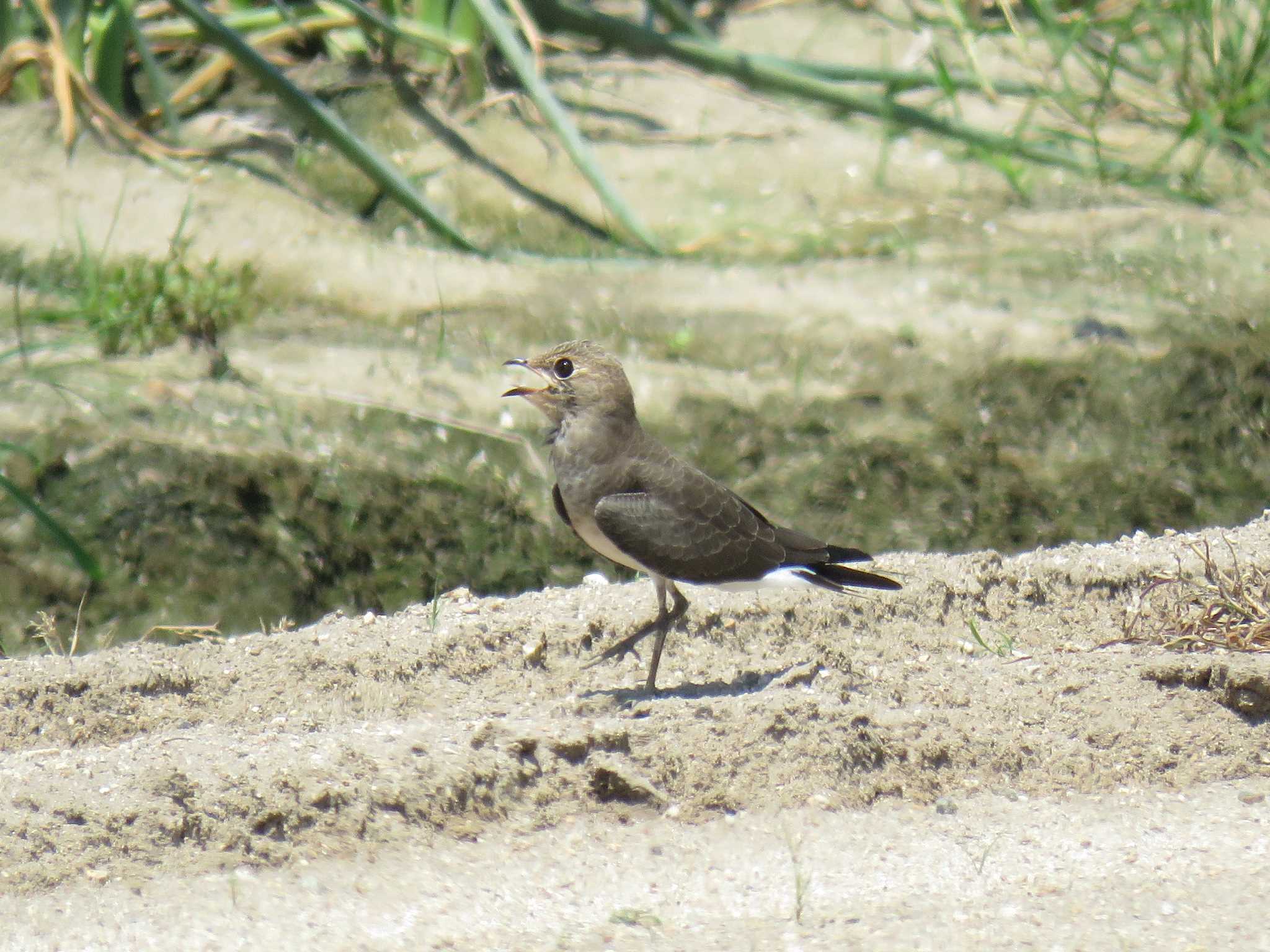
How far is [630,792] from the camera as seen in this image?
3.37 meters

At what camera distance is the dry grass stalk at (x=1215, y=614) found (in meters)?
3.95

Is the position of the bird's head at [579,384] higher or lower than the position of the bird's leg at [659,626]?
higher

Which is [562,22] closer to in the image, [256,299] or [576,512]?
[256,299]

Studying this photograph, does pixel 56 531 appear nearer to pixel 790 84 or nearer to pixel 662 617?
pixel 662 617

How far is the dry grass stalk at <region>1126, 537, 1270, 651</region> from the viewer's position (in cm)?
395

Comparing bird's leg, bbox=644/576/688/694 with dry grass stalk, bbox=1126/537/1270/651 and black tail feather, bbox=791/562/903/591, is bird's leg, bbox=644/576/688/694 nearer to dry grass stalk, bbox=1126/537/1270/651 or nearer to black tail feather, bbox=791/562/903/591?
black tail feather, bbox=791/562/903/591

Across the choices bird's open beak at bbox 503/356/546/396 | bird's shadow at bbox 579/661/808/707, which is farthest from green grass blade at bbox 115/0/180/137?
bird's shadow at bbox 579/661/808/707

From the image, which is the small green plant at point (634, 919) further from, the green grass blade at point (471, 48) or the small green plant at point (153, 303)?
the green grass blade at point (471, 48)

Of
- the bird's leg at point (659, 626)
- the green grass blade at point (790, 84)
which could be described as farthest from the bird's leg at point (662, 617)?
the green grass blade at point (790, 84)

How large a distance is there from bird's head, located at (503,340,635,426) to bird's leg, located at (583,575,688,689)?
51cm

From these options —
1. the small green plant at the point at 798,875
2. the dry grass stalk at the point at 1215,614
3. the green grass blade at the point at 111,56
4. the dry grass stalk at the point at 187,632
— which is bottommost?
the dry grass stalk at the point at 187,632

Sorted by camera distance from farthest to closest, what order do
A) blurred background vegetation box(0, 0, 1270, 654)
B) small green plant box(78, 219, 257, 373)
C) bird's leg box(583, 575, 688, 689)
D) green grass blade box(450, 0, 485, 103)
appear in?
green grass blade box(450, 0, 485, 103)
small green plant box(78, 219, 257, 373)
blurred background vegetation box(0, 0, 1270, 654)
bird's leg box(583, 575, 688, 689)

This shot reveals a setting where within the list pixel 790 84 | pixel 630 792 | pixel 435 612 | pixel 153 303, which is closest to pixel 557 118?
pixel 790 84

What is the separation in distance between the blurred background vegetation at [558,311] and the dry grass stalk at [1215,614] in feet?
3.62
